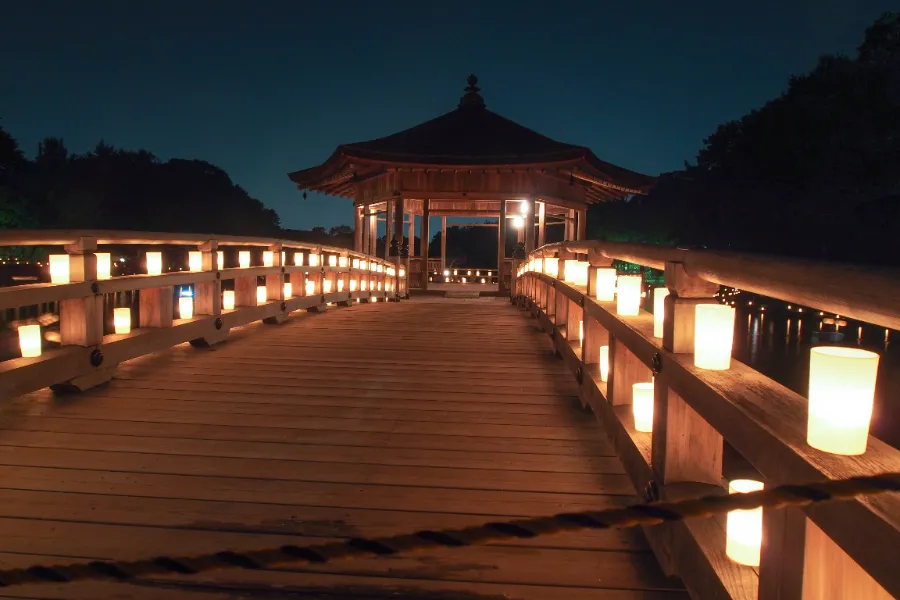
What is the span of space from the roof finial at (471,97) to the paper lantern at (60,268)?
1467 centimetres

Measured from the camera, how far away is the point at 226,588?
1.95 meters

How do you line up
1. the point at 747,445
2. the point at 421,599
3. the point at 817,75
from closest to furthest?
the point at 747,445 → the point at 421,599 → the point at 817,75

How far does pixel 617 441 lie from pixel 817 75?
25788 mm

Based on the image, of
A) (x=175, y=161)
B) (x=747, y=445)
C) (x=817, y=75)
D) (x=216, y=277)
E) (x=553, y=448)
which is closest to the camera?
(x=747, y=445)

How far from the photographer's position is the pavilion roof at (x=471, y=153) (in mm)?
13453

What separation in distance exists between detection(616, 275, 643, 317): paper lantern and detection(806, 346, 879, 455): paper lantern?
1.85 m

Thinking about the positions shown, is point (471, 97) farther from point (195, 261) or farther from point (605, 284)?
point (605, 284)

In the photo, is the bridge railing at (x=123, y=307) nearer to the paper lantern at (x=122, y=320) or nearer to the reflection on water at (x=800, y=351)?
the paper lantern at (x=122, y=320)

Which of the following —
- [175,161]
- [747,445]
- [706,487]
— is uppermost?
[175,161]

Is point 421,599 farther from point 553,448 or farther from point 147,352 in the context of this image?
point 147,352

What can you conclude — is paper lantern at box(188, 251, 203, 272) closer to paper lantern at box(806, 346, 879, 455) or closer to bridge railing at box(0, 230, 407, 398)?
bridge railing at box(0, 230, 407, 398)

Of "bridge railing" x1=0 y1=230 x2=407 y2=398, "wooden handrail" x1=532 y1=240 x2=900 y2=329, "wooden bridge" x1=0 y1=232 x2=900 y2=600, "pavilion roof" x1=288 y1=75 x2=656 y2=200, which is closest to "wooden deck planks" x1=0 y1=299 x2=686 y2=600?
"wooden bridge" x1=0 y1=232 x2=900 y2=600

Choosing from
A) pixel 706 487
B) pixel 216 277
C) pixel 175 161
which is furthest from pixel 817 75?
pixel 175 161

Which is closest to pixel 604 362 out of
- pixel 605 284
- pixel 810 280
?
pixel 605 284
